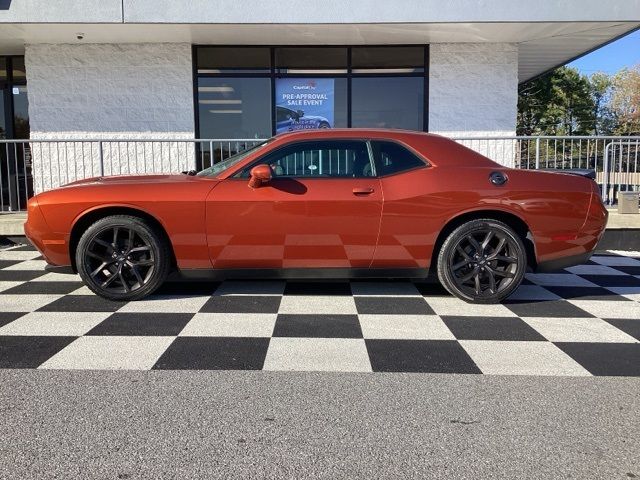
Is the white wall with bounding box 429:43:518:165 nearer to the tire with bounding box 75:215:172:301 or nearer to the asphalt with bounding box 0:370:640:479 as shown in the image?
the tire with bounding box 75:215:172:301

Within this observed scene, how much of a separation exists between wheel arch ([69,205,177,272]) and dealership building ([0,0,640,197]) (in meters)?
4.06

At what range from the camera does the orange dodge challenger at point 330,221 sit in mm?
4668

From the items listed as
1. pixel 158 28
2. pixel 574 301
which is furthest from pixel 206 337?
pixel 158 28

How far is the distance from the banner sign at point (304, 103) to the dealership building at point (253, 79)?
19mm

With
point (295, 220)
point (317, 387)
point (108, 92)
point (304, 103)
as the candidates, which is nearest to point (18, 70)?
point (108, 92)

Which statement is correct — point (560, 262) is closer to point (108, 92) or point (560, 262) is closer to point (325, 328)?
point (325, 328)

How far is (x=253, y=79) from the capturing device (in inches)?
411

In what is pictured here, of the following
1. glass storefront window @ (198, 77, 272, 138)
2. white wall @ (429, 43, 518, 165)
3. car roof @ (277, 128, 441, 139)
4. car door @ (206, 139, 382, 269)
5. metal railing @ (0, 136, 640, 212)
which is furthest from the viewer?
glass storefront window @ (198, 77, 272, 138)

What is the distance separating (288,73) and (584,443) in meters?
9.10

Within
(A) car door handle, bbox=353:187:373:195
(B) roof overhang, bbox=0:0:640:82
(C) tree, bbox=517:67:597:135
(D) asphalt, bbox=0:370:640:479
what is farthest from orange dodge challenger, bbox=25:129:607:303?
(C) tree, bbox=517:67:597:135

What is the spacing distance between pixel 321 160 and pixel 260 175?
65 centimetres

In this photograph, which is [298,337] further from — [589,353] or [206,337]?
[589,353]

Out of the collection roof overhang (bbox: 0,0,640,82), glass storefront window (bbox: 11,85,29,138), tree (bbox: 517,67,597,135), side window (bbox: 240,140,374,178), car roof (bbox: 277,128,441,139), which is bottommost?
side window (bbox: 240,140,374,178)

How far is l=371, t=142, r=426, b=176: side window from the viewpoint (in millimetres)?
4812
